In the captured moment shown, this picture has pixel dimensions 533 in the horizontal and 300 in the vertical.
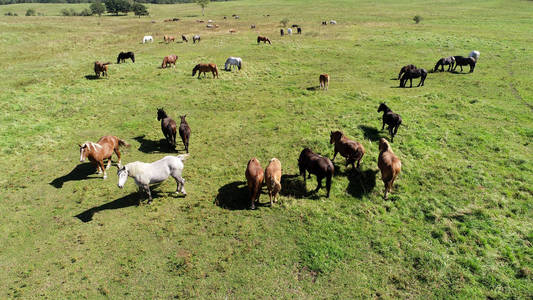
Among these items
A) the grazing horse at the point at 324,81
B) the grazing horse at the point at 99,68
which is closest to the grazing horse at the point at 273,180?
the grazing horse at the point at 324,81

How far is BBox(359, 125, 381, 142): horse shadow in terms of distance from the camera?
15492 millimetres

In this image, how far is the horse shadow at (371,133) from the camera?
15.5m

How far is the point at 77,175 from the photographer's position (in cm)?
1253

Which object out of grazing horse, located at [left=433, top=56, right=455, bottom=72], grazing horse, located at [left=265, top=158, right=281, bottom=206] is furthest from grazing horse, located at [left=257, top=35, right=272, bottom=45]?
grazing horse, located at [left=265, top=158, right=281, bottom=206]

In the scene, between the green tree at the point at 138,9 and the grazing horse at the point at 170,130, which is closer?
the grazing horse at the point at 170,130

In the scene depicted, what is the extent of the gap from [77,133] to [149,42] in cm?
3374

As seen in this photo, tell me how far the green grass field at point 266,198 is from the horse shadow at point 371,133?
7cm

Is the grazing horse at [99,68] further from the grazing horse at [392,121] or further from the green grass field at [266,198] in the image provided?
the grazing horse at [392,121]

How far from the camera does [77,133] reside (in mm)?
16188

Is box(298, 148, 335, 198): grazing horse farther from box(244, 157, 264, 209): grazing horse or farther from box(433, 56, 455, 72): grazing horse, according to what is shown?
box(433, 56, 455, 72): grazing horse

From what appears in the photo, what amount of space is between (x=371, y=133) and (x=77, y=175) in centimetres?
1656

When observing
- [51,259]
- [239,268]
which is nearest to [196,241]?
[239,268]

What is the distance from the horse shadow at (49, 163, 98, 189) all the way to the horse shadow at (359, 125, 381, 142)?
15.5 m

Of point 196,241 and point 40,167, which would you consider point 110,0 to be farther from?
point 196,241
